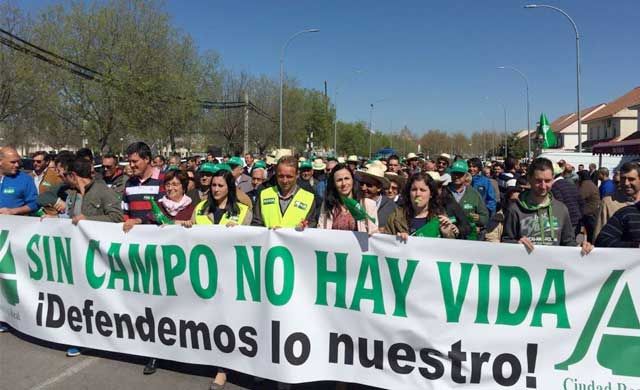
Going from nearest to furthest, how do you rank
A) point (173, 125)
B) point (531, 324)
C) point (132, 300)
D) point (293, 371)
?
point (531, 324) < point (293, 371) < point (132, 300) < point (173, 125)

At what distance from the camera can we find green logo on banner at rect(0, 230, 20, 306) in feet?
15.2

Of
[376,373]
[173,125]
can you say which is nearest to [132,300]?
[376,373]

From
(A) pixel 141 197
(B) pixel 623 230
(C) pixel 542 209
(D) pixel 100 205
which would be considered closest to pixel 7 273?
(D) pixel 100 205

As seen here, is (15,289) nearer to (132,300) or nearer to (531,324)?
(132,300)

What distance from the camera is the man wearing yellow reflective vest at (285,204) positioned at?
4090 mm

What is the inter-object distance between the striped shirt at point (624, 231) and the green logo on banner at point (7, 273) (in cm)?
493

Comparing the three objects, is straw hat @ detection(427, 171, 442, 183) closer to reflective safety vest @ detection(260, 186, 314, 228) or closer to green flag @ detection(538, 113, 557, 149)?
reflective safety vest @ detection(260, 186, 314, 228)

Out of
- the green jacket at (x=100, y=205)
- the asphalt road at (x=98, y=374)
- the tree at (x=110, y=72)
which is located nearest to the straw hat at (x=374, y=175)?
the asphalt road at (x=98, y=374)

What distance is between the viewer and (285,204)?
13.6ft

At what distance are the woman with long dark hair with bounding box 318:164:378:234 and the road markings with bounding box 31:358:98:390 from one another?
7.44ft

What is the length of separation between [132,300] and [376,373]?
2.05 meters

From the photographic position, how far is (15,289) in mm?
4613

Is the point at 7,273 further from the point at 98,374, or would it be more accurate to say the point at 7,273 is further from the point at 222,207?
the point at 222,207

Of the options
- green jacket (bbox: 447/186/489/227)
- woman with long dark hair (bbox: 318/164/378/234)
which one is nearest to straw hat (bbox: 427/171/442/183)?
green jacket (bbox: 447/186/489/227)
